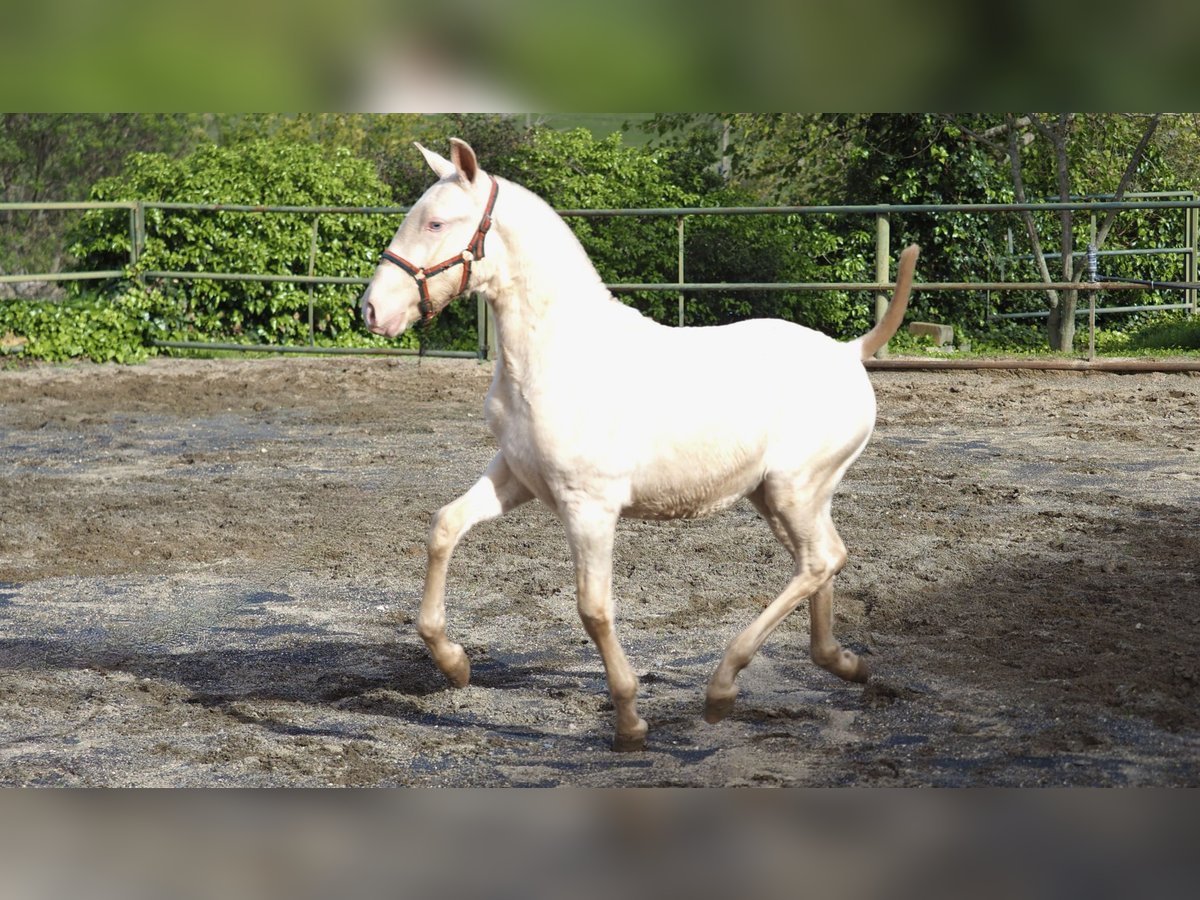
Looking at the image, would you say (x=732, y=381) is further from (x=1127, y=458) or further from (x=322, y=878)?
(x=1127, y=458)

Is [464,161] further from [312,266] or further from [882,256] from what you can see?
[312,266]

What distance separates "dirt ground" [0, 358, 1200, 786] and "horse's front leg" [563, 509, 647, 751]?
0.28 feet

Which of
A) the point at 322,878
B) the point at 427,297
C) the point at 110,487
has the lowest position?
the point at 110,487

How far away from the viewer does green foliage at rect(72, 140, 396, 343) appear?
14.6 metres

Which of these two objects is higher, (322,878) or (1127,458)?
(322,878)

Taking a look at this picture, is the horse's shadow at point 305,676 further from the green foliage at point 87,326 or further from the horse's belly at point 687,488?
the green foliage at point 87,326

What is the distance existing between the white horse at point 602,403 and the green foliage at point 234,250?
11381 mm

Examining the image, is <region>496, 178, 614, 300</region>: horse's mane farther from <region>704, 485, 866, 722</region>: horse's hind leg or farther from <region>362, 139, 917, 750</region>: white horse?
<region>704, 485, 866, 722</region>: horse's hind leg

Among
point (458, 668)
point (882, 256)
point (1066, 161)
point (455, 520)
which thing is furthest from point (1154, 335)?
point (455, 520)

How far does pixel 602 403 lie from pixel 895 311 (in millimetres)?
1001

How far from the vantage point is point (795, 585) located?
385cm
